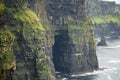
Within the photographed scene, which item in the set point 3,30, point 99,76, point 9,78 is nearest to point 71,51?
point 99,76

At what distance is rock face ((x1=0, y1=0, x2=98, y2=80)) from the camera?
389 ft

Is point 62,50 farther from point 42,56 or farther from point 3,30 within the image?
point 3,30

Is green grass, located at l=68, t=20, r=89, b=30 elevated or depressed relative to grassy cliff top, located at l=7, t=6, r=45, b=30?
depressed

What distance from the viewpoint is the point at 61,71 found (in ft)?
500

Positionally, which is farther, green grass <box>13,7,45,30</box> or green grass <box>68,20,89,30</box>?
green grass <box>68,20,89,30</box>

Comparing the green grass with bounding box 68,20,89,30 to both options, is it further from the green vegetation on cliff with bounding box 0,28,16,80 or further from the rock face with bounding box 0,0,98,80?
the green vegetation on cliff with bounding box 0,28,16,80

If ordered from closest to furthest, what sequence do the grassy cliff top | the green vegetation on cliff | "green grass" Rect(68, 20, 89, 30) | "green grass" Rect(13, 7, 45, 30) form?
the green vegetation on cliff < the grassy cliff top < "green grass" Rect(13, 7, 45, 30) < "green grass" Rect(68, 20, 89, 30)

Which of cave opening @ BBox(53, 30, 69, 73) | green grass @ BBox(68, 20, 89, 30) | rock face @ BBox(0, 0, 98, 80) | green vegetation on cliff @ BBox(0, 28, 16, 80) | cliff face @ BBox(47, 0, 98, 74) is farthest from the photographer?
green grass @ BBox(68, 20, 89, 30)

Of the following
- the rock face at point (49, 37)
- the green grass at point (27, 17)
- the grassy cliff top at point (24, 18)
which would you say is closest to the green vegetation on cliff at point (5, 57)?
the rock face at point (49, 37)

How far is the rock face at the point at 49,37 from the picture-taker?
389 ft

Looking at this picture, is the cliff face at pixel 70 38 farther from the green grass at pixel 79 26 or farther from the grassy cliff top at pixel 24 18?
the grassy cliff top at pixel 24 18

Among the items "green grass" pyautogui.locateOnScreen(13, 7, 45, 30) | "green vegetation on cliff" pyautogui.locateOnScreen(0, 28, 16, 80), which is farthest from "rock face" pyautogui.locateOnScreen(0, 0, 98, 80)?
"green vegetation on cliff" pyautogui.locateOnScreen(0, 28, 16, 80)

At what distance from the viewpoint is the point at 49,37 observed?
141 metres

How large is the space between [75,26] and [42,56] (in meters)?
37.1
